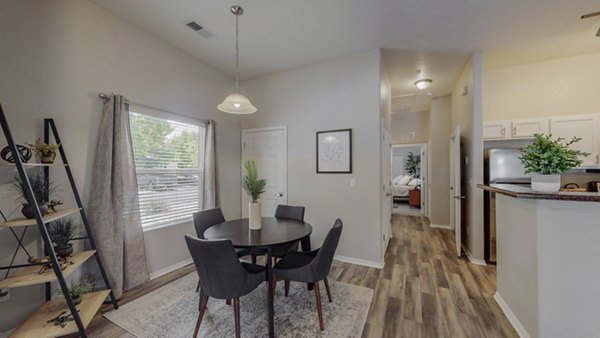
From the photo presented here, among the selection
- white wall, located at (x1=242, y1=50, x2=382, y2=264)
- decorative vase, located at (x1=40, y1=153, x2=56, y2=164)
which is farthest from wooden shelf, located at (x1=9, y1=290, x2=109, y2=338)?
white wall, located at (x1=242, y1=50, x2=382, y2=264)

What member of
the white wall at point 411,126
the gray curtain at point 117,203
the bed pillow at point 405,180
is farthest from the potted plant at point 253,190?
the bed pillow at point 405,180

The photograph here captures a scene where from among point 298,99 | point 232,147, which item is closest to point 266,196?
point 232,147

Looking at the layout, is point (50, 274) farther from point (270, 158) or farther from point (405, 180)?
point (405, 180)

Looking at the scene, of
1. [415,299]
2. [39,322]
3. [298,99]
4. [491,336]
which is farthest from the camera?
[298,99]

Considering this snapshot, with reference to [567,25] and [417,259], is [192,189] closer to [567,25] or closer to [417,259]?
[417,259]

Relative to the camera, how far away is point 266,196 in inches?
159

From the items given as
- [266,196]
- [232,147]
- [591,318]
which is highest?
[232,147]

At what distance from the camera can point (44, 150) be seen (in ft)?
6.02

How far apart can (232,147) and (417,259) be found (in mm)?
3525

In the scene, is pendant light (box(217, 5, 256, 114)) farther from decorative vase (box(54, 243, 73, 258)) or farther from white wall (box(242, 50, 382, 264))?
decorative vase (box(54, 243, 73, 258))

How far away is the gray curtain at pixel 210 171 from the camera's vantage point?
3463 millimetres

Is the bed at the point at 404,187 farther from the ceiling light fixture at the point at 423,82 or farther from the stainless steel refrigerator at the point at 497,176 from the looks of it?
the stainless steel refrigerator at the point at 497,176

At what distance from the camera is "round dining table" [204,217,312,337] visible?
1833 millimetres

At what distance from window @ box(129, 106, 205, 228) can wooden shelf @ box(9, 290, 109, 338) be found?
0.94 metres
